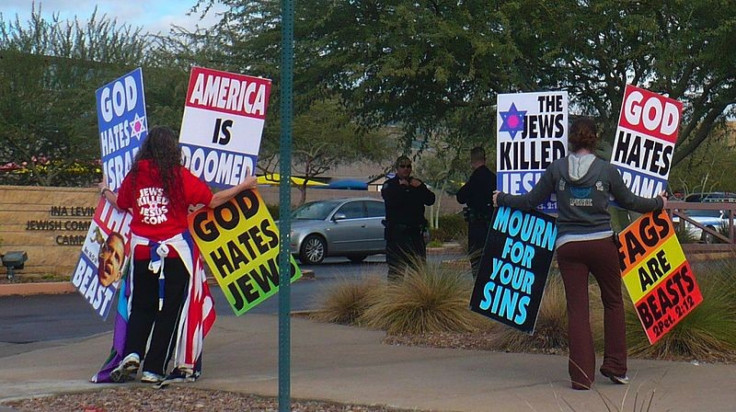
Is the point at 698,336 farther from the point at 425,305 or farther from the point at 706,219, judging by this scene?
the point at 706,219

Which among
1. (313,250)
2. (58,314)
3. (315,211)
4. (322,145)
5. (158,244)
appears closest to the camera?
(158,244)

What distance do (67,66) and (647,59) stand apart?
16140 mm

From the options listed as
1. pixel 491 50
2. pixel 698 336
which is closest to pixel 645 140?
pixel 698 336

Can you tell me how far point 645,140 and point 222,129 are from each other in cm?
315

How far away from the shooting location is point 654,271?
26.7 feet

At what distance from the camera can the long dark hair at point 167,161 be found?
782 cm

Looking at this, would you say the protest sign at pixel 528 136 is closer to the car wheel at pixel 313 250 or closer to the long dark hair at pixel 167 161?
the long dark hair at pixel 167 161

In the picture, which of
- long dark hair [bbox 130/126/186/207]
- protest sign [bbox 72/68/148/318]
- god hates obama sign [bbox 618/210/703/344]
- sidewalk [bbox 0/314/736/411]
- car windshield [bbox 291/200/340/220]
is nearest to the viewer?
sidewalk [bbox 0/314/736/411]

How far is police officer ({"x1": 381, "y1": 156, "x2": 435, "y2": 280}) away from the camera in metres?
12.9

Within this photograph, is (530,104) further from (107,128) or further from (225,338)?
(225,338)

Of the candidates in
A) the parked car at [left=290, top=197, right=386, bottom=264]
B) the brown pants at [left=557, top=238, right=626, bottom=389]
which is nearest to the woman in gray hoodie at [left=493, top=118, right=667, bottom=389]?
the brown pants at [left=557, top=238, right=626, bottom=389]

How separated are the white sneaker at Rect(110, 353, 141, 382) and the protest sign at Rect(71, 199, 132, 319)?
1.99 ft

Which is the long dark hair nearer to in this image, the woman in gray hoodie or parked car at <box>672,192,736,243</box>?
the woman in gray hoodie

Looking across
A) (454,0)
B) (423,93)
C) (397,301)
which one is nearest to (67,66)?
(423,93)
